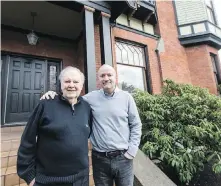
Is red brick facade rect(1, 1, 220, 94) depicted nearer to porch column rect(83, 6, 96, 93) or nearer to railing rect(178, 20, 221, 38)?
railing rect(178, 20, 221, 38)

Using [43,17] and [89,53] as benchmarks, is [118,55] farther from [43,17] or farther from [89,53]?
[43,17]

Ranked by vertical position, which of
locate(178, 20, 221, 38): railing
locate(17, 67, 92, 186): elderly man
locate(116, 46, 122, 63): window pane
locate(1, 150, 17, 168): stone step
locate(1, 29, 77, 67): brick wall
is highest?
locate(178, 20, 221, 38): railing

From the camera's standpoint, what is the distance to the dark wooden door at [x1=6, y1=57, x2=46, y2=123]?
16.8ft

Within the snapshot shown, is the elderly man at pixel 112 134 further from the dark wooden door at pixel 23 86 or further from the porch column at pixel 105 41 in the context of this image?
the dark wooden door at pixel 23 86

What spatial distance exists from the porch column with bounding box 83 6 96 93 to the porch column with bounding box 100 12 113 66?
1.08 feet

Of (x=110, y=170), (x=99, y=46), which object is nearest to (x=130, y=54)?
(x=99, y=46)

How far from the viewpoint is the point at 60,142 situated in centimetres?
131

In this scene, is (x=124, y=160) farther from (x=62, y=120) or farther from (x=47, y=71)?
(x=47, y=71)

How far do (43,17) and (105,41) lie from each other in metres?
2.15

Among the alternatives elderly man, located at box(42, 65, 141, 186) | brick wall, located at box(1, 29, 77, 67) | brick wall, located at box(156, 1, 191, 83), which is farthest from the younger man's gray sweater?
brick wall, located at box(156, 1, 191, 83)

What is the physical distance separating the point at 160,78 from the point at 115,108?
5256 millimetres

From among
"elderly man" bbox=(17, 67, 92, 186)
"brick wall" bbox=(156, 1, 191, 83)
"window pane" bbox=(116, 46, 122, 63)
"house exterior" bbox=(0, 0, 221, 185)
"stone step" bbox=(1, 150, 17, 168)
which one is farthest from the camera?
"brick wall" bbox=(156, 1, 191, 83)

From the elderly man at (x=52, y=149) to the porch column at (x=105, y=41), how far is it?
9.29 feet

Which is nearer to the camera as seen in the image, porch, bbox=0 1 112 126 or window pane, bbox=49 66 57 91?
porch, bbox=0 1 112 126
